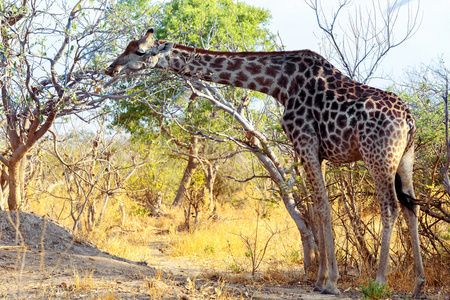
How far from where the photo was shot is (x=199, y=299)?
4398 millimetres

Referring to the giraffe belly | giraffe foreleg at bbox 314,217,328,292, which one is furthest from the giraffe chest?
giraffe foreleg at bbox 314,217,328,292

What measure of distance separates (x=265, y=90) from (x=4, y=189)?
475cm

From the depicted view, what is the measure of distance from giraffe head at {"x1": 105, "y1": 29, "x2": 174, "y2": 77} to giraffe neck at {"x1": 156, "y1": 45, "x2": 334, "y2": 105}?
0.62ft

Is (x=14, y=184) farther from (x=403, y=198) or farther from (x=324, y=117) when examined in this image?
(x=403, y=198)

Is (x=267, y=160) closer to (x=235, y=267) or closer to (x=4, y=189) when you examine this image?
(x=235, y=267)

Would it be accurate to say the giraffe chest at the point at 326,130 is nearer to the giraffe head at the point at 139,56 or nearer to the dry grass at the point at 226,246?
the dry grass at the point at 226,246

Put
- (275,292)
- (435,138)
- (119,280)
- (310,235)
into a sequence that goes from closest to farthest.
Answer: (119,280) → (275,292) → (435,138) → (310,235)

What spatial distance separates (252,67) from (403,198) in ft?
8.24

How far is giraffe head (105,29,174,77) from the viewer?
213 inches

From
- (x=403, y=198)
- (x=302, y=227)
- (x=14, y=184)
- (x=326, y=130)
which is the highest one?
(x=326, y=130)

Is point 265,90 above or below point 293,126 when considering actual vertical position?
above

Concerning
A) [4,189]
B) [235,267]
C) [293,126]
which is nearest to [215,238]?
[235,267]

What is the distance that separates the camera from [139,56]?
5.46 meters

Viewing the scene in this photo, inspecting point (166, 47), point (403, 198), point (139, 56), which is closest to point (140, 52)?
point (139, 56)
